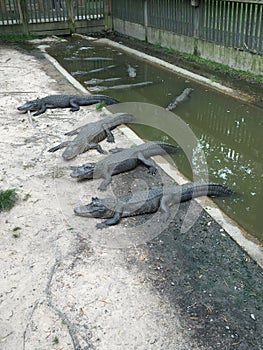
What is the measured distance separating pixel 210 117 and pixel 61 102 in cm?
277

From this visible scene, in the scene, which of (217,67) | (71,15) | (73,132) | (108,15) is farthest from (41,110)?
(108,15)

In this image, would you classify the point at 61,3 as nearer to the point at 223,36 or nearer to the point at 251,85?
the point at 223,36

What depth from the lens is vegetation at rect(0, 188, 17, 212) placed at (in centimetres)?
409

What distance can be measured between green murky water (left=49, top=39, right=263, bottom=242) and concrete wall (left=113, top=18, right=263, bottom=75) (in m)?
1.35

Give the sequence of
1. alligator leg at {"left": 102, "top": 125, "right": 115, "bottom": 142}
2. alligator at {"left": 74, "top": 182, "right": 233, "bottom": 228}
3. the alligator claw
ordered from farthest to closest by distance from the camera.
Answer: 1. alligator leg at {"left": 102, "top": 125, "right": 115, "bottom": 142}
2. alligator at {"left": 74, "top": 182, "right": 233, "bottom": 228}
3. the alligator claw

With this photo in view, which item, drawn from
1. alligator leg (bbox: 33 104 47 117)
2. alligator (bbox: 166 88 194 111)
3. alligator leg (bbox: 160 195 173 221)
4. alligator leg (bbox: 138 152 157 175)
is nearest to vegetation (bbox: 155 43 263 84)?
alligator (bbox: 166 88 194 111)

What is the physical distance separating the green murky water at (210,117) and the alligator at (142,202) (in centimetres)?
42

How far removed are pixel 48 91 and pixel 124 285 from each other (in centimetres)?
597

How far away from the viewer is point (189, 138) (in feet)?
20.5

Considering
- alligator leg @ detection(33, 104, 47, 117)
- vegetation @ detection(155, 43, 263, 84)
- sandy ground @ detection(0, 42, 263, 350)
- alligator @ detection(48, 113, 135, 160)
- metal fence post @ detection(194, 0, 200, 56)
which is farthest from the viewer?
metal fence post @ detection(194, 0, 200, 56)

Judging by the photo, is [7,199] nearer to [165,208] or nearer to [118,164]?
[118,164]

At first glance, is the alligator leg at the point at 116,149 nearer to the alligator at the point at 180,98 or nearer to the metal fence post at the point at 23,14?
the alligator at the point at 180,98

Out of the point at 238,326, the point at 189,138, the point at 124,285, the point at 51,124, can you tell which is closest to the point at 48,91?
the point at 51,124

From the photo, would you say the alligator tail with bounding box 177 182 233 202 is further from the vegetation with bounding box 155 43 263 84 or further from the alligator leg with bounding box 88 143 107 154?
the vegetation with bounding box 155 43 263 84
